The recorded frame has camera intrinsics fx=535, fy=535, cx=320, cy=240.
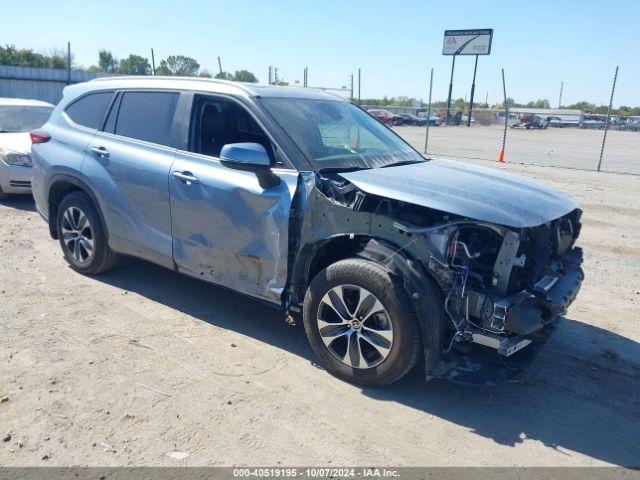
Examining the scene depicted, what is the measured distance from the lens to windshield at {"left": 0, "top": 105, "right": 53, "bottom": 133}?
959 centimetres

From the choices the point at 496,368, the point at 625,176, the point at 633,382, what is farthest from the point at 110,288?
the point at 625,176

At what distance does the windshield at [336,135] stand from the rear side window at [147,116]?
38.4 inches

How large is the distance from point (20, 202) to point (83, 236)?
450cm

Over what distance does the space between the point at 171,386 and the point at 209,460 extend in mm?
826

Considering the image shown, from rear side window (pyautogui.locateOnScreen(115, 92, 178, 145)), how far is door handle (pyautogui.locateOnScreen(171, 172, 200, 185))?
407mm

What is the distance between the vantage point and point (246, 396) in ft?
11.5

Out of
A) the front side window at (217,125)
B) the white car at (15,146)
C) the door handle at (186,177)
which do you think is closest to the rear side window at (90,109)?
the front side window at (217,125)

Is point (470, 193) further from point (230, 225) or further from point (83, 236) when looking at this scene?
point (83, 236)

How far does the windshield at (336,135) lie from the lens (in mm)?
4086

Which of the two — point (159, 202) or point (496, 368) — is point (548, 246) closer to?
point (496, 368)

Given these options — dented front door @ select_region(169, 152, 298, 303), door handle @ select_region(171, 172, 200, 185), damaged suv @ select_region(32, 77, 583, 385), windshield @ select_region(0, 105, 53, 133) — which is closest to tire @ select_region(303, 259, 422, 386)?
damaged suv @ select_region(32, 77, 583, 385)

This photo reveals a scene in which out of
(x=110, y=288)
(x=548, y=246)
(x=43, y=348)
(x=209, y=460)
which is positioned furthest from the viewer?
(x=110, y=288)

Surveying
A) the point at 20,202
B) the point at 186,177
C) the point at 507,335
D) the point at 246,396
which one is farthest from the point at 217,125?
the point at 20,202

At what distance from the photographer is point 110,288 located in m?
5.29
